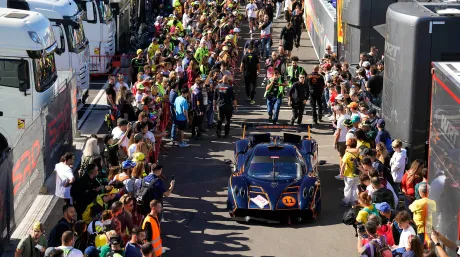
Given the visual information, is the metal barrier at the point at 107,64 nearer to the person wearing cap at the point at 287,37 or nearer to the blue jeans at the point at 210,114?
the person wearing cap at the point at 287,37

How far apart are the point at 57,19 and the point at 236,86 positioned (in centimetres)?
600

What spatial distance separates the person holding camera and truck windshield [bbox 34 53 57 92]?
5400mm

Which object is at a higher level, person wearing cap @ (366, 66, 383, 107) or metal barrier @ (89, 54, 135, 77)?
person wearing cap @ (366, 66, 383, 107)

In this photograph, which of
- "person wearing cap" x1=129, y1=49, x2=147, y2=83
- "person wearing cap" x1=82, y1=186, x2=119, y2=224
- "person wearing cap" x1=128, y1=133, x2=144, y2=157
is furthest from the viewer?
"person wearing cap" x1=129, y1=49, x2=147, y2=83

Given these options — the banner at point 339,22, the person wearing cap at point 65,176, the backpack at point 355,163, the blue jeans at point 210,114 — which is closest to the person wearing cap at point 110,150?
the person wearing cap at point 65,176

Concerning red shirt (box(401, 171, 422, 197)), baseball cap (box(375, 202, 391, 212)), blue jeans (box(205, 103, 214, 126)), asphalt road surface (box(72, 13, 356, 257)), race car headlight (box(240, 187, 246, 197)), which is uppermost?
baseball cap (box(375, 202, 391, 212))

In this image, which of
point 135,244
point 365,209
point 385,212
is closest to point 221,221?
point 365,209

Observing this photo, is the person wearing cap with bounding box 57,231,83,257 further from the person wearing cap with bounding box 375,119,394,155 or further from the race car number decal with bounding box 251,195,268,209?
the person wearing cap with bounding box 375,119,394,155

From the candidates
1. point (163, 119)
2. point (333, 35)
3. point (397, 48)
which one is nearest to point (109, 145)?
point (163, 119)

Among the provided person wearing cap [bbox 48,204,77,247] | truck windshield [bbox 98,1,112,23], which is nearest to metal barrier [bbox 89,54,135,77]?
truck windshield [bbox 98,1,112,23]

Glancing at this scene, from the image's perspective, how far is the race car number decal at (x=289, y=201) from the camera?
16.4m

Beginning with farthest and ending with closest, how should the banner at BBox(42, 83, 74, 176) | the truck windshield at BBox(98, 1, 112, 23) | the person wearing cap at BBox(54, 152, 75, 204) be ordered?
the truck windshield at BBox(98, 1, 112, 23) < the banner at BBox(42, 83, 74, 176) < the person wearing cap at BBox(54, 152, 75, 204)

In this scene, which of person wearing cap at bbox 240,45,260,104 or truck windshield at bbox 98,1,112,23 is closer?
person wearing cap at bbox 240,45,260,104

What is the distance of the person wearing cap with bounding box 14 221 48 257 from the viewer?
41.0 ft
